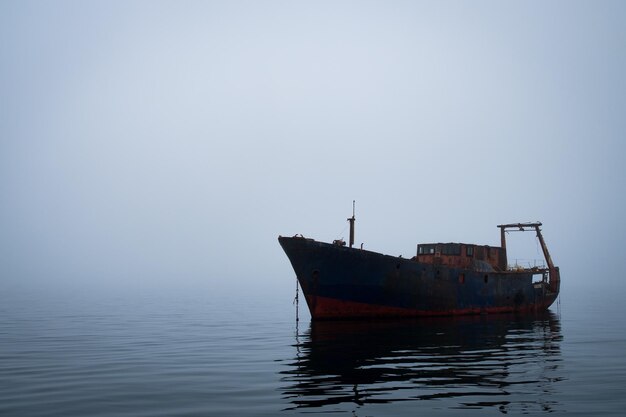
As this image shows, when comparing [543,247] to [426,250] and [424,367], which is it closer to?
[426,250]

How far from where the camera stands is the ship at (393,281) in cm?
3075

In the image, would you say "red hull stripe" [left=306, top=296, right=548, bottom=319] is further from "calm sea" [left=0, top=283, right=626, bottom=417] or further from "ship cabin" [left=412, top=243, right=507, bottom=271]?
"ship cabin" [left=412, top=243, right=507, bottom=271]

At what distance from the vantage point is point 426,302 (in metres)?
34.1

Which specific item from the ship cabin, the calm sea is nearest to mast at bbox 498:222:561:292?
the ship cabin

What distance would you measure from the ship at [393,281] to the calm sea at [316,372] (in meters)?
2.07

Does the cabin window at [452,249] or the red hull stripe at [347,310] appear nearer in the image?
the red hull stripe at [347,310]

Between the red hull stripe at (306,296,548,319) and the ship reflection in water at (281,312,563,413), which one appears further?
the red hull stripe at (306,296,548,319)

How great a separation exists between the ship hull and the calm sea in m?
1.90

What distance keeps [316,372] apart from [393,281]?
53.0ft

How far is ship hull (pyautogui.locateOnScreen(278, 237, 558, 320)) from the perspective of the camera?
1208 inches

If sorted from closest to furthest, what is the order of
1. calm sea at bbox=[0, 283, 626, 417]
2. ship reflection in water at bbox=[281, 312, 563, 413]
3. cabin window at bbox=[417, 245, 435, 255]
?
1. calm sea at bbox=[0, 283, 626, 417]
2. ship reflection in water at bbox=[281, 312, 563, 413]
3. cabin window at bbox=[417, 245, 435, 255]

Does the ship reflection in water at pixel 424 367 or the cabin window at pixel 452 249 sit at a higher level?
the cabin window at pixel 452 249

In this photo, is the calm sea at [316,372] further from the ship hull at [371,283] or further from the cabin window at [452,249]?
the cabin window at [452,249]

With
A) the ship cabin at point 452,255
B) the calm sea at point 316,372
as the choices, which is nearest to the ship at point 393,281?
the ship cabin at point 452,255
